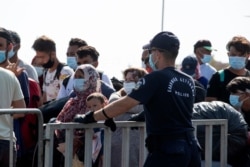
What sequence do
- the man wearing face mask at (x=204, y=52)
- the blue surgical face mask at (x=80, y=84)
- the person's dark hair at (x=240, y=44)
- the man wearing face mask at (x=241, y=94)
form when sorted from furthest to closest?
Answer: the man wearing face mask at (x=204, y=52)
the person's dark hair at (x=240, y=44)
the man wearing face mask at (x=241, y=94)
the blue surgical face mask at (x=80, y=84)

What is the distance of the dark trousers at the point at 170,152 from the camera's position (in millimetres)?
6945

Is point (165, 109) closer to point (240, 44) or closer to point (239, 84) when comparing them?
point (239, 84)

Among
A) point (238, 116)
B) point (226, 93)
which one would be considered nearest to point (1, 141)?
Result: point (238, 116)

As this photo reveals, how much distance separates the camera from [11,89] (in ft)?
25.5

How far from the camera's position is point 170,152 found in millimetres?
6930

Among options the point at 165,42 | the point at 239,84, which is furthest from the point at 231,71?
the point at 165,42

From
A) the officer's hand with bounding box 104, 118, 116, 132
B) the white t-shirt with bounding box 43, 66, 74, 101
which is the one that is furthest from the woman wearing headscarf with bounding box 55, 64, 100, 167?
the white t-shirt with bounding box 43, 66, 74, 101

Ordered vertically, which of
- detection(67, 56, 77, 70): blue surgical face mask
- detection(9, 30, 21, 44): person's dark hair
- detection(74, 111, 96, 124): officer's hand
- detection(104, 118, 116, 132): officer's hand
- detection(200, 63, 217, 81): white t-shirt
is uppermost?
detection(9, 30, 21, 44): person's dark hair

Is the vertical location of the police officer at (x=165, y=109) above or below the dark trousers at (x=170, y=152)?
above

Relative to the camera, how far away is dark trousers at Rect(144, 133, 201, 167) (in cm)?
695

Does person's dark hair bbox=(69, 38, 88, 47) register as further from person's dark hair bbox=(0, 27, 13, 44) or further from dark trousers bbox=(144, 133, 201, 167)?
dark trousers bbox=(144, 133, 201, 167)

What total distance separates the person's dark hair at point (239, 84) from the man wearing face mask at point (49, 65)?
2.20 m

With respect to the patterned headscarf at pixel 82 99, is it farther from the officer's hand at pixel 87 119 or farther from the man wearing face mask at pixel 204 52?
the man wearing face mask at pixel 204 52

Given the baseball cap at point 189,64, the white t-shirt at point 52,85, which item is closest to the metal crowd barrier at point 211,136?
the baseball cap at point 189,64
